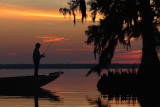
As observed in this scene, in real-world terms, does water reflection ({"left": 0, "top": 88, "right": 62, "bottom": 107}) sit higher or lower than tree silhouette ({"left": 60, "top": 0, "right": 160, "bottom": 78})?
lower

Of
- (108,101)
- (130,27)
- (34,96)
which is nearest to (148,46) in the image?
(130,27)

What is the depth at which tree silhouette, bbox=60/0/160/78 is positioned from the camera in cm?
2850

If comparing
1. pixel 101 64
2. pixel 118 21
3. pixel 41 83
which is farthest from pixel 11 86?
pixel 118 21

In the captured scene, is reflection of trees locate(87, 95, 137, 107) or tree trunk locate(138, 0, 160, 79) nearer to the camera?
reflection of trees locate(87, 95, 137, 107)

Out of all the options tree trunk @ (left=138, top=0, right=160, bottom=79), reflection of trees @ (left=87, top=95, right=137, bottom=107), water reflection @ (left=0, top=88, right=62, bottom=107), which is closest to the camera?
reflection of trees @ (left=87, top=95, right=137, bottom=107)

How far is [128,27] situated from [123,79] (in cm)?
399

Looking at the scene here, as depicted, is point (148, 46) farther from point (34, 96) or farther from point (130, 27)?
point (34, 96)

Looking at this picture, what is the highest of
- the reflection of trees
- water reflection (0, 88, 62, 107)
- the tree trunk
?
the tree trunk

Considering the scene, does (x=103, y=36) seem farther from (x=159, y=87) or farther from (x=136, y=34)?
(x=159, y=87)

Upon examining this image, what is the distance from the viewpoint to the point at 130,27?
2933 cm

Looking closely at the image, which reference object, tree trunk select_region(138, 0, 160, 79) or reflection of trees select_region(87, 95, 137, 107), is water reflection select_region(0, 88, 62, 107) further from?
tree trunk select_region(138, 0, 160, 79)

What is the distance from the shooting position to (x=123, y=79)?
88.9 feet

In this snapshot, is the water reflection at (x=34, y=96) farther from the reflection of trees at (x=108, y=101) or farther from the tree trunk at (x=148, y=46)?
the tree trunk at (x=148, y=46)

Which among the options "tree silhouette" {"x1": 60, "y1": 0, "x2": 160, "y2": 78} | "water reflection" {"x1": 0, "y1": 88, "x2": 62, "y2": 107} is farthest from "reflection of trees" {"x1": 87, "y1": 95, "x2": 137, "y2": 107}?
"tree silhouette" {"x1": 60, "y1": 0, "x2": 160, "y2": 78}
